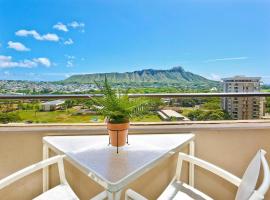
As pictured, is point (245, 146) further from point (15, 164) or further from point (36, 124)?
point (15, 164)

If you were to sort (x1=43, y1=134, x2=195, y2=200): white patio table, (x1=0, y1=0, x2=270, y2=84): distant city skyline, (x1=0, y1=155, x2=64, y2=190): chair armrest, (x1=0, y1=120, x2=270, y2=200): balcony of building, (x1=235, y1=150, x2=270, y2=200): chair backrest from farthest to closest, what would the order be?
(x1=0, y1=0, x2=270, y2=84): distant city skyline, (x1=0, y1=120, x2=270, y2=200): balcony of building, (x1=0, y1=155, x2=64, y2=190): chair armrest, (x1=43, y1=134, x2=195, y2=200): white patio table, (x1=235, y1=150, x2=270, y2=200): chair backrest

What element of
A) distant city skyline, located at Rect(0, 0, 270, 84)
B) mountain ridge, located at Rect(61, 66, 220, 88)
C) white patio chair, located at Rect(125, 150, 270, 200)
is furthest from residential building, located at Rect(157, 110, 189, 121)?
distant city skyline, located at Rect(0, 0, 270, 84)

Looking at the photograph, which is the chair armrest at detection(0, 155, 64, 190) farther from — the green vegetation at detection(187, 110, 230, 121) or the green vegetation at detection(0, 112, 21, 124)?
the green vegetation at detection(187, 110, 230, 121)

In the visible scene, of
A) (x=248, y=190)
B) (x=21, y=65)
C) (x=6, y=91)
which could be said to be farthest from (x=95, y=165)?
(x=21, y=65)

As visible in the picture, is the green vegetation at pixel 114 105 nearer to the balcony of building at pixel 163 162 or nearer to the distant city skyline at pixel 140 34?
the balcony of building at pixel 163 162

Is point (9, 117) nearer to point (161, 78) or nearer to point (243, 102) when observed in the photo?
point (161, 78)

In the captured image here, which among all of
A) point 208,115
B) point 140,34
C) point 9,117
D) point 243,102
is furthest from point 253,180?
point 140,34

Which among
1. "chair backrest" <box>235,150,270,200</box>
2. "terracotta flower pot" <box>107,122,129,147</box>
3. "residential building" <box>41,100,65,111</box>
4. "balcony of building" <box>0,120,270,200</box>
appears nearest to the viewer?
"chair backrest" <box>235,150,270,200</box>

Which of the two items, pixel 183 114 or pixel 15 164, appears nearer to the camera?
pixel 15 164
